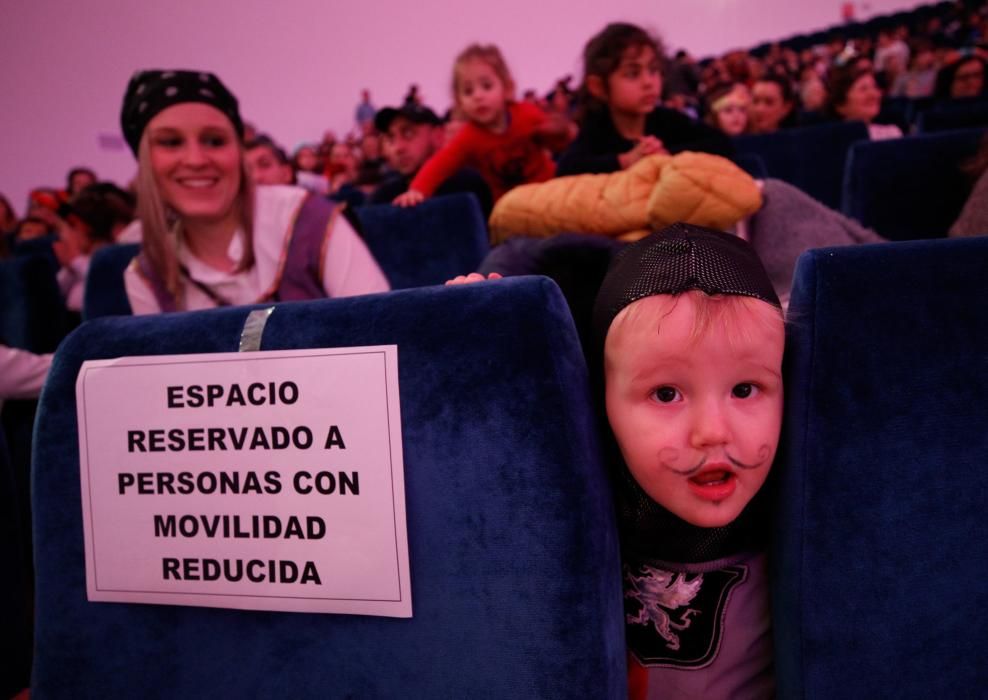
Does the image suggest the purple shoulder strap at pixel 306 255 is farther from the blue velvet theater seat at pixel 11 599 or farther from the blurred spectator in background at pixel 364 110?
the blurred spectator in background at pixel 364 110

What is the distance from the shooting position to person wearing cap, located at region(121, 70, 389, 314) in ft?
4.39

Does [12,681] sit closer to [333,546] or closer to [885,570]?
[333,546]

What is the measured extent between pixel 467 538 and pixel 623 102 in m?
1.92

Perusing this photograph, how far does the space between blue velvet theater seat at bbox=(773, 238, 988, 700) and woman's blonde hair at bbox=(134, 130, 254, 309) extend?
1138mm

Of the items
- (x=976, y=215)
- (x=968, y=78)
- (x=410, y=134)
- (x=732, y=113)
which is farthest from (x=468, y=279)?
(x=968, y=78)

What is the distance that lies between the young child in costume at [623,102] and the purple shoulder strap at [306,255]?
0.92 meters

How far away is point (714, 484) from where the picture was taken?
23.8 inches

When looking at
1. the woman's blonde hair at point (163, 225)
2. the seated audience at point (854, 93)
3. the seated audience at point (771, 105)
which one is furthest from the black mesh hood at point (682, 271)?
the seated audience at point (771, 105)

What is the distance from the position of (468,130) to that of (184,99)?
164 cm

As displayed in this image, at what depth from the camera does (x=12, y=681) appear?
1035mm

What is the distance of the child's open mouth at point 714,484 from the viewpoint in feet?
1.97

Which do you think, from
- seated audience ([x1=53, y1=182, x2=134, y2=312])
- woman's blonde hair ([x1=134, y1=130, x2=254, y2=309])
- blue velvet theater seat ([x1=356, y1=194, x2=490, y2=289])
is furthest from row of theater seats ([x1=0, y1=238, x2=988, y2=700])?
seated audience ([x1=53, y1=182, x2=134, y2=312])

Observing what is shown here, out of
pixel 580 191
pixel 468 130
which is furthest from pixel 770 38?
pixel 580 191

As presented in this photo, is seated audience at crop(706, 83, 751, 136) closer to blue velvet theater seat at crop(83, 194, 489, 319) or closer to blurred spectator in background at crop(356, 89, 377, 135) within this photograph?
blue velvet theater seat at crop(83, 194, 489, 319)
